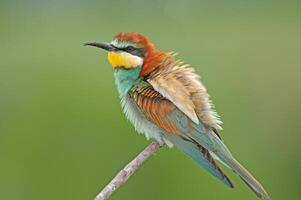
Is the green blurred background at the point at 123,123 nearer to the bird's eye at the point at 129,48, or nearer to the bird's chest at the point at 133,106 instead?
the bird's chest at the point at 133,106

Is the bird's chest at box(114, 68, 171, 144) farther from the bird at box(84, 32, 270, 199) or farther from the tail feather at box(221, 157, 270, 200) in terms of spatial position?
the tail feather at box(221, 157, 270, 200)

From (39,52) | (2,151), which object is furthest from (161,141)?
(39,52)

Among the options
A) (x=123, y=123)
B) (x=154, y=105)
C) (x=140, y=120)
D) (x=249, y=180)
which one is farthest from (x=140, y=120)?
(x=123, y=123)

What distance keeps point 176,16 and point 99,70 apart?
1.95 m

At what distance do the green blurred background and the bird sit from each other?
5.54 feet

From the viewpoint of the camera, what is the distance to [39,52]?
6.67 m

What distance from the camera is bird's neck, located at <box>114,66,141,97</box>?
3305 mm

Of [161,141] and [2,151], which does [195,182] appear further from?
→ [161,141]

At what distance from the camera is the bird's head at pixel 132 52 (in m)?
3.24

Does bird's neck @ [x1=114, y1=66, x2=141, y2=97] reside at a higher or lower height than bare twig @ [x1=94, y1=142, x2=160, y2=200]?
higher

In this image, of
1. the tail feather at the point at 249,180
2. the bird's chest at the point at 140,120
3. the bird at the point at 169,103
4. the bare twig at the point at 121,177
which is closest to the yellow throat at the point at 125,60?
the bird at the point at 169,103

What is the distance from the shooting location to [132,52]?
129 inches

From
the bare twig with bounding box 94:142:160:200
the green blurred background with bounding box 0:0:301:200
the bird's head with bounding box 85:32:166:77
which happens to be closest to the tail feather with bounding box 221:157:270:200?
the bare twig with bounding box 94:142:160:200

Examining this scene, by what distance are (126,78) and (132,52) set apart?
0.10 meters
